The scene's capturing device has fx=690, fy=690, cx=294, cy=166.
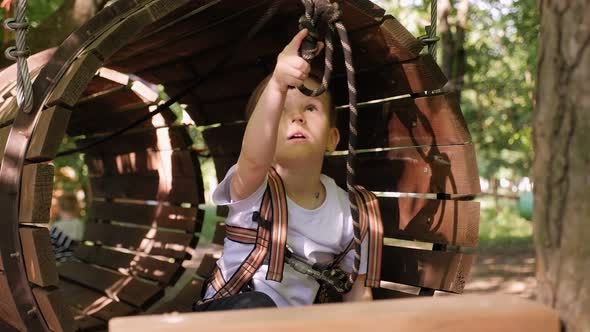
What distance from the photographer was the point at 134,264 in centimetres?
438

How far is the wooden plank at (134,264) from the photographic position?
13.8 ft

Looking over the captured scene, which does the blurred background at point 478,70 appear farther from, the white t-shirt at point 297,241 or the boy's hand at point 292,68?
the boy's hand at point 292,68

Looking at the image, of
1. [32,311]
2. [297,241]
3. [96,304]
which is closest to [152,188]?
[96,304]

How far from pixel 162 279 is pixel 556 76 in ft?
10.7

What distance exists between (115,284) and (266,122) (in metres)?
2.42

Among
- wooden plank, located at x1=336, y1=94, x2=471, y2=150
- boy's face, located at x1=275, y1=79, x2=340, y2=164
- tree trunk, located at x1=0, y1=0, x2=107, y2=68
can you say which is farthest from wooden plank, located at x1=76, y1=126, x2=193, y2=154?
boy's face, located at x1=275, y1=79, x2=340, y2=164

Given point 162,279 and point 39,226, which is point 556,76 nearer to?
point 39,226

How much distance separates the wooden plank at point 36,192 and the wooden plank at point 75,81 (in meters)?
0.21

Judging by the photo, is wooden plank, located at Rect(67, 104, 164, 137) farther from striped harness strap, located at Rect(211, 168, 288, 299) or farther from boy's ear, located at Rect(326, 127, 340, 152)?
striped harness strap, located at Rect(211, 168, 288, 299)

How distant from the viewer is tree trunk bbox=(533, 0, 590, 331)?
4.12 ft

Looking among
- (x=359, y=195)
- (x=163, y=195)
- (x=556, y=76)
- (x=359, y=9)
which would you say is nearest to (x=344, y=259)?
(x=359, y=195)

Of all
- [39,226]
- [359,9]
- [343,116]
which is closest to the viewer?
[39,226]

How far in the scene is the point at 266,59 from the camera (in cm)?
333

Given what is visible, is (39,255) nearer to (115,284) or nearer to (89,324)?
(89,324)
